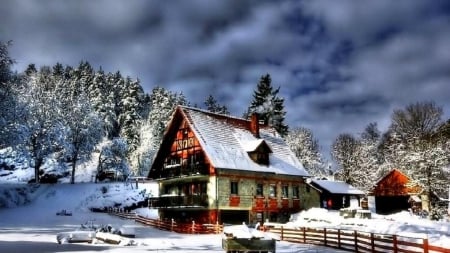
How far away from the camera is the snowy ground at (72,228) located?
22225mm

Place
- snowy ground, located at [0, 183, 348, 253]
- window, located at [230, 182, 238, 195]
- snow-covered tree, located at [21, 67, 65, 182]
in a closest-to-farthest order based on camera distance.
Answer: snowy ground, located at [0, 183, 348, 253]
window, located at [230, 182, 238, 195]
snow-covered tree, located at [21, 67, 65, 182]

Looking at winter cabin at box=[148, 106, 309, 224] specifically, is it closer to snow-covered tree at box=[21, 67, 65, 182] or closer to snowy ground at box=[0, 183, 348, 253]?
snowy ground at box=[0, 183, 348, 253]

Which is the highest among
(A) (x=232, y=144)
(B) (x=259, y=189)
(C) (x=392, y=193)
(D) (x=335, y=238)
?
(A) (x=232, y=144)

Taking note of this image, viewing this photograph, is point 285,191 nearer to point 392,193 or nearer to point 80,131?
point 392,193

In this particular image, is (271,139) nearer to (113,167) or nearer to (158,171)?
(158,171)

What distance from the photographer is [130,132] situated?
77.6 meters

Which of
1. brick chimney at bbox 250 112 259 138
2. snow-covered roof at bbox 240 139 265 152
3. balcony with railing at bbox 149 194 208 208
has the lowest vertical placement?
balcony with railing at bbox 149 194 208 208

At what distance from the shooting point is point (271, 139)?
50.7m

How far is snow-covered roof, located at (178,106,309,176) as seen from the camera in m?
41.2

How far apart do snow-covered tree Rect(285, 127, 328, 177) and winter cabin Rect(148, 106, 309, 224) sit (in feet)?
94.3

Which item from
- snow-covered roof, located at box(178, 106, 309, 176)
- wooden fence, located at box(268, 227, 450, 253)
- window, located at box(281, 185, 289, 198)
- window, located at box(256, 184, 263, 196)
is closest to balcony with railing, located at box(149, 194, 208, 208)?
snow-covered roof, located at box(178, 106, 309, 176)

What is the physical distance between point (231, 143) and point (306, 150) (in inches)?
1474

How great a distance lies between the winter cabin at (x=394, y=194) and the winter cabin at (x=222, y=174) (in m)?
19.7

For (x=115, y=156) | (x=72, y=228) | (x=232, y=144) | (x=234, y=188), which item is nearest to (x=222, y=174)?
(x=234, y=188)
